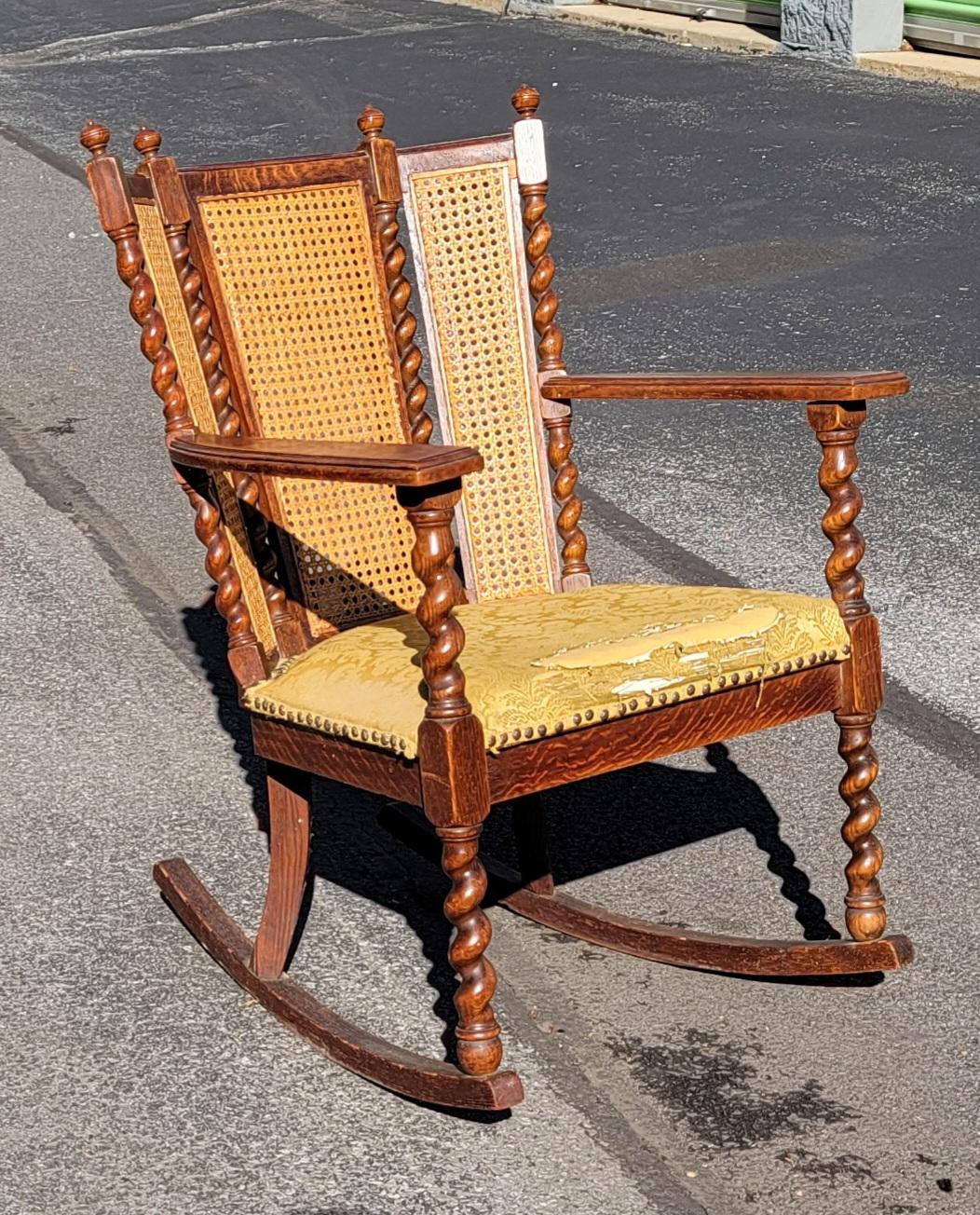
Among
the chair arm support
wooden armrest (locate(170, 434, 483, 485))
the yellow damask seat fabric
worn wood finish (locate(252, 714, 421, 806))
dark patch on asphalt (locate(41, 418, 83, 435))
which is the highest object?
wooden armrest (locate(170, 434, 483, 485))

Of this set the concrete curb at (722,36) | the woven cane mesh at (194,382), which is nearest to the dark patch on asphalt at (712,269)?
the concrete curb at (722,36)

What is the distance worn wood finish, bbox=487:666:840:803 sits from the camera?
2863 mm

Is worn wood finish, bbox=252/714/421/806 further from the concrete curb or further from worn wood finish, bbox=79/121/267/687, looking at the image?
the concrete curb

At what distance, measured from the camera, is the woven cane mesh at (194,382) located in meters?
3.49

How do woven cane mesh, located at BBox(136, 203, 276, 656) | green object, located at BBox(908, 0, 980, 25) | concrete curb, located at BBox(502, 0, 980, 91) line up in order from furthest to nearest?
green object, located at BBox(908, 0, 980, 25) → concrete curb, located at BBox(502, 0, 980, 91) → woven cane mesh, located at BBox(136, 203, 276, 656)

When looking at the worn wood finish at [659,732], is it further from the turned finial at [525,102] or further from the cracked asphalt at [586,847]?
the turned finial at [525,102]

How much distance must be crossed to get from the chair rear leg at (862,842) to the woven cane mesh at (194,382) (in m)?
1.04

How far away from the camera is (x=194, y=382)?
360cm

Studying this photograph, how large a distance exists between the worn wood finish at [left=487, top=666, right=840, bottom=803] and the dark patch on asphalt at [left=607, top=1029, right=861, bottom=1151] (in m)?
0.50

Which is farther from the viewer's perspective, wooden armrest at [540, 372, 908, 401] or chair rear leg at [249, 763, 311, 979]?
chair rear leg at [249, 763, 311, 979]


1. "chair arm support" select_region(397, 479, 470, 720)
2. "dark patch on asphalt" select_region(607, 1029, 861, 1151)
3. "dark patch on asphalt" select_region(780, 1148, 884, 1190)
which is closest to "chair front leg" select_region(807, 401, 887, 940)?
"dark patch on asphalt" select_region(607, 1029, 861, 1151)

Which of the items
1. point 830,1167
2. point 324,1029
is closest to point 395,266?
point 324,1029

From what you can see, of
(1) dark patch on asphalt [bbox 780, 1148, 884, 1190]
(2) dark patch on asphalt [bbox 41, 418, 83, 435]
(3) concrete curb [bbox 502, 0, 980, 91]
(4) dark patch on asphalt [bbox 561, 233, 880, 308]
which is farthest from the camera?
(3) concrete curb [bbox 502, 0, 980, 91]

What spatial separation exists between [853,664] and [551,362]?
40.9 inches
